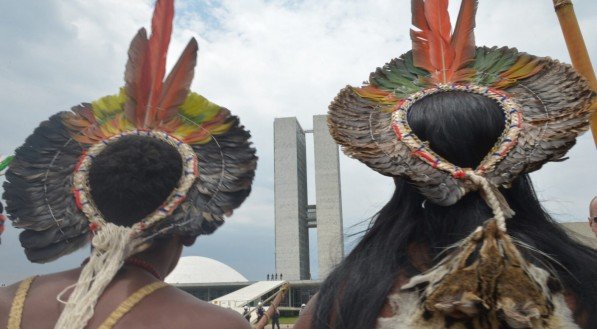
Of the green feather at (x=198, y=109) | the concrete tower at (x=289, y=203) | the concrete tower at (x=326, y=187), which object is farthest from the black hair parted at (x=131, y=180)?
the concrete tower at (x=289, y=203)

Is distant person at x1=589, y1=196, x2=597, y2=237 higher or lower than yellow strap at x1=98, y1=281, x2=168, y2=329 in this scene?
higher

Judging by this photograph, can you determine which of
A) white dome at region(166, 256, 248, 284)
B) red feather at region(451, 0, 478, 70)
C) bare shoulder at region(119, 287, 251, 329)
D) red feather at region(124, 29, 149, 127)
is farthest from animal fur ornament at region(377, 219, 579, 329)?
white dome at region(166, 256, 248, 284)

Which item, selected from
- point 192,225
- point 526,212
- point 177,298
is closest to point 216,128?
point 192,225

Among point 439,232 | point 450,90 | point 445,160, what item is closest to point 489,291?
point 439,232

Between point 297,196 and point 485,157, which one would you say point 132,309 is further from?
point 297,196

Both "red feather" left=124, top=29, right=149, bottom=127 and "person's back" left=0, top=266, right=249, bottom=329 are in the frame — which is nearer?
"person's back" left=0, top=266, right=249, bottom=329

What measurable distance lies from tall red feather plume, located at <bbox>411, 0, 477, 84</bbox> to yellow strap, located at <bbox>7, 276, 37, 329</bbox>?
53.9 inches

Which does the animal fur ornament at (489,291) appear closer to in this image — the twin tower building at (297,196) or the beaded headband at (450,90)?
the beaded headband at (450,90)

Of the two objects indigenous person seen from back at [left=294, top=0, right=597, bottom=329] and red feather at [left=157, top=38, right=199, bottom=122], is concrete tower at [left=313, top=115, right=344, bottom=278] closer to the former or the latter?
red feather at [left=157, top=38, right=199, bottom=122]

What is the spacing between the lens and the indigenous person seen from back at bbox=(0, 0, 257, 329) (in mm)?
1557

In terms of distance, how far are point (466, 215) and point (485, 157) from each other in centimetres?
16

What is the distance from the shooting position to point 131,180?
1.63 meters

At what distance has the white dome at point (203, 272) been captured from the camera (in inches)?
1892

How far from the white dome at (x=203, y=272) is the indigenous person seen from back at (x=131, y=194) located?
46387 millimetres
